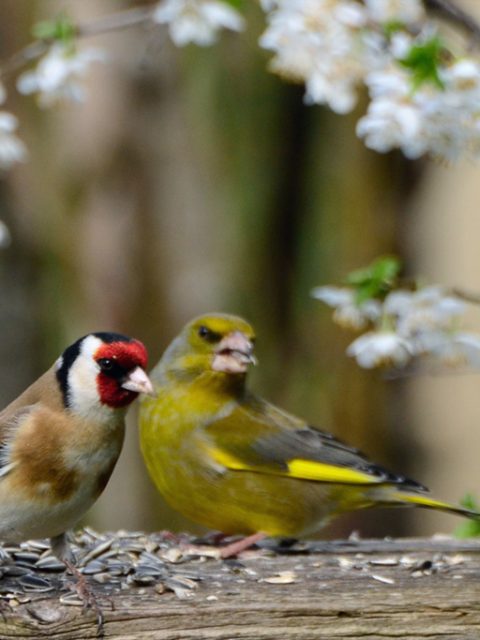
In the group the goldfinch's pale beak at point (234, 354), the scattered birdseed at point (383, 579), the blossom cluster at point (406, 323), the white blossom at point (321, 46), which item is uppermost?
the white blossom at point (321, 46)

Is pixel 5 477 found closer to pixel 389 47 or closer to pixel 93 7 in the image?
pixel 389 47

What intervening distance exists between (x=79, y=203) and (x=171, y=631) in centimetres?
341

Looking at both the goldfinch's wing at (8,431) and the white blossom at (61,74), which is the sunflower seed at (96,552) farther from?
the white blossom at (61,74)

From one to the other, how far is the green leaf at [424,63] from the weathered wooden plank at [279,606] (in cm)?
119

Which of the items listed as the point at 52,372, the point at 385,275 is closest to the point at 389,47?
the point at 385,275

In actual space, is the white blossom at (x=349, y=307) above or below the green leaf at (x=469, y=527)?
above

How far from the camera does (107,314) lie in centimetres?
607

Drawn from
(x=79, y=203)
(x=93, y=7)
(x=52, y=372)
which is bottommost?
(x=52, y=372)

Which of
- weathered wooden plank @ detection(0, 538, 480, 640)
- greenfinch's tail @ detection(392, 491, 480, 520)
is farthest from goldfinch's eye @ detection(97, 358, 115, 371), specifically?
greenfinch's tail @ detection(392, 491, 480, 520)

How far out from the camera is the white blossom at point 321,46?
3484 mm

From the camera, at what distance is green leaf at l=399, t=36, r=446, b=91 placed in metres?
3.23

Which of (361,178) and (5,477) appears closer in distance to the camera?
(5,477)

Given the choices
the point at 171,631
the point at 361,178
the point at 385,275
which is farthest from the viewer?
the point at 361,178

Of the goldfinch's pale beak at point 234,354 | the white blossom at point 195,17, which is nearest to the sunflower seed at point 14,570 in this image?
the goldfinch's pale beak at point 234,354
